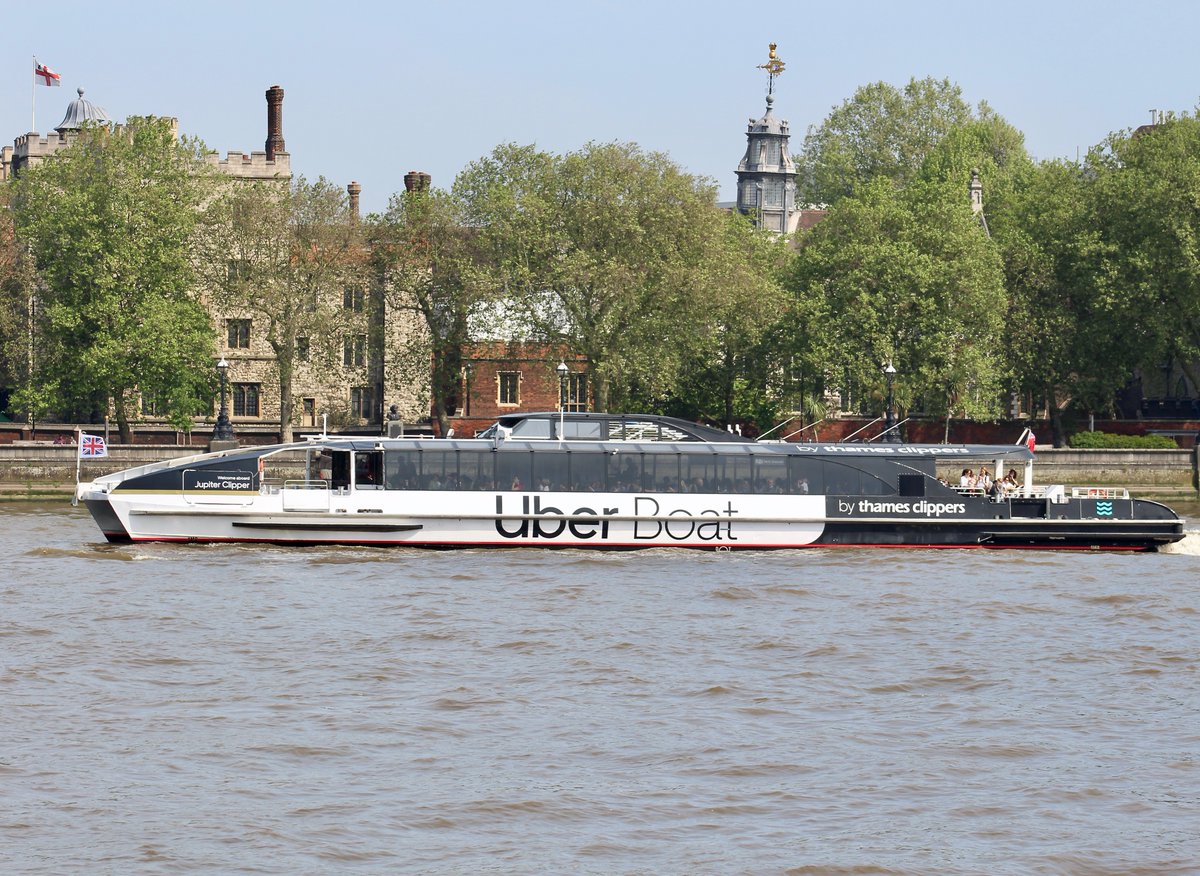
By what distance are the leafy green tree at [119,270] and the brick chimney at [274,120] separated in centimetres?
1702

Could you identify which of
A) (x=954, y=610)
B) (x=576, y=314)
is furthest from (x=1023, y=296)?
(x=954, y=610)

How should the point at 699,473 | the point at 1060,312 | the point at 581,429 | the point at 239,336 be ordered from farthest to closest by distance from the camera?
the point at 239,336
the point at 1060,312
the point at 581,429
the point at 699,473

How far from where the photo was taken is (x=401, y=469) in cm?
3903

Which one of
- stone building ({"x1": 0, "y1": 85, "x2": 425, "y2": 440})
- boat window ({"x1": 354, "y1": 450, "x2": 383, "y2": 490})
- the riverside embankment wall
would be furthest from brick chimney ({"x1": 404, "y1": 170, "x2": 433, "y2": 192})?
boat window ({"x1": 354, "y1": 450, "x2": 383, "y2": 490})

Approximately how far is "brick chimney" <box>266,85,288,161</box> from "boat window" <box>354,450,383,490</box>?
45789 millimetres

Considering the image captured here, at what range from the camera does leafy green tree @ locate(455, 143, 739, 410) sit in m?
63.3

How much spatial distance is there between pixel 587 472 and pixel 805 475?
191 inches

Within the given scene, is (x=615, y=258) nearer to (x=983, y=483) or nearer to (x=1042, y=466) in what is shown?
(x=1042, y=466)

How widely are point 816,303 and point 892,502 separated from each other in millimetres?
26178

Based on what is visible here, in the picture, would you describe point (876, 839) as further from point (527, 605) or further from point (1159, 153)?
point (1159, 153)

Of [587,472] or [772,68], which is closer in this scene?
[587,472]

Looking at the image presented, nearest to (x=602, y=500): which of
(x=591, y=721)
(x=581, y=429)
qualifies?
(x=581, y=429)

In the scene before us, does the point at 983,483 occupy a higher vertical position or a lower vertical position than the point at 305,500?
higher

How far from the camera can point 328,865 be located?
16406mm
